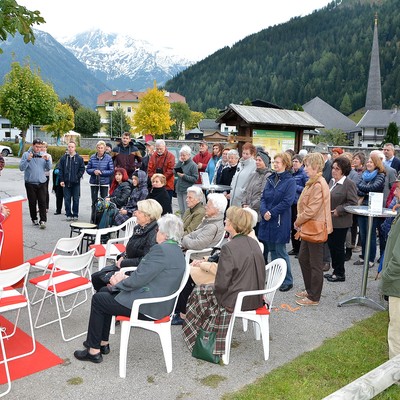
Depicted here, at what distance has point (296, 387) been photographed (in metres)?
3.80

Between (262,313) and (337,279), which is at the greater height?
(262,313)

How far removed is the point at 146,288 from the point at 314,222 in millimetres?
2520

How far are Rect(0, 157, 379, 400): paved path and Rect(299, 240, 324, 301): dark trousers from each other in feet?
0.76

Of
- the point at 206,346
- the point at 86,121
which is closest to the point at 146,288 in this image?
the point at 206,346

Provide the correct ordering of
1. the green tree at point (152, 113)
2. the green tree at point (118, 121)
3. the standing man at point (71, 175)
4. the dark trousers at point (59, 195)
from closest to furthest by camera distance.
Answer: the standing man at point (71, 175), the dark trousers at point (59, 195), the green tree at point (152, 113), the green tree at point (118, 121)

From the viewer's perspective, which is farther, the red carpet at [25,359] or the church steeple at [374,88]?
the church steeple at [374,88]

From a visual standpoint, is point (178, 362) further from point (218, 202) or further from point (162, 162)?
point (162, 162)

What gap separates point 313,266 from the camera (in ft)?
18.8

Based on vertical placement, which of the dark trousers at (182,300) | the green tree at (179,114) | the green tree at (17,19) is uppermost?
the green tree at (179,114)

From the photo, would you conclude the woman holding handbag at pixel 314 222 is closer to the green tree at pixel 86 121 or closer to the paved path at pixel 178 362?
the paved path at pixel 178 362

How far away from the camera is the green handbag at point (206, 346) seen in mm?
4207

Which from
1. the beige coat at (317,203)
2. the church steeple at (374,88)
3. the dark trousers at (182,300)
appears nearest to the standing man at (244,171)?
the beige coat at (317,203)

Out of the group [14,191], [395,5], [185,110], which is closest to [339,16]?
[395,5]

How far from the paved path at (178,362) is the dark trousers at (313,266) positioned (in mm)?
232
